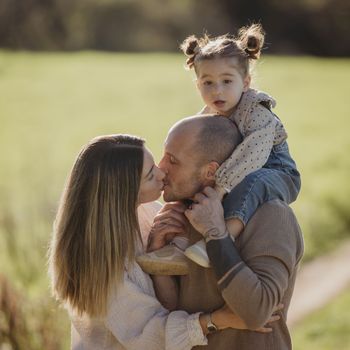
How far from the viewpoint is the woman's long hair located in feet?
9.62

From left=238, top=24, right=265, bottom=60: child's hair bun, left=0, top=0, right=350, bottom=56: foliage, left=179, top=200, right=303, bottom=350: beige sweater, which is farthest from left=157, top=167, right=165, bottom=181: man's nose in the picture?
left=0, top=0, right=350, bottom=56: foliage

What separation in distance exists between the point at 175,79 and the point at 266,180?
1674 centimetres

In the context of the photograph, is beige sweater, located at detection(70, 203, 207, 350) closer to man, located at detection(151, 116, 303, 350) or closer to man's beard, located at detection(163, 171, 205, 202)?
man, located at detection(151, 116, 303, 350)

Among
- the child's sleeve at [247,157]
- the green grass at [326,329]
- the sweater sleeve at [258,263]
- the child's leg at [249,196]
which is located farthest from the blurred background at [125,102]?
the sweater sleeve at [258,263]

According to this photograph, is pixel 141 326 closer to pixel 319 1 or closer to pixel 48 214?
pixel 48 214

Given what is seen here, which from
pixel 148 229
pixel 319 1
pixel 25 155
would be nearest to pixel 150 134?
pixel 25 155

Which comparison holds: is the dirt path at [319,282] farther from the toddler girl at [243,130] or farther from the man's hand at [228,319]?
the man's hand at [228,319]

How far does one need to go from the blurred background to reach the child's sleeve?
59cm

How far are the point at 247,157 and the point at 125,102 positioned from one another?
1482 centimetres

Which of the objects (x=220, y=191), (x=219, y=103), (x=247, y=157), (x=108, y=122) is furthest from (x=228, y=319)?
(x=108, y=122)

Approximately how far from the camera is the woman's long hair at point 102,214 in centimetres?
293

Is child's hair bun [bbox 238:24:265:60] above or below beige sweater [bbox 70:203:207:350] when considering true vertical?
above

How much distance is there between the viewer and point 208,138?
9.49 ft

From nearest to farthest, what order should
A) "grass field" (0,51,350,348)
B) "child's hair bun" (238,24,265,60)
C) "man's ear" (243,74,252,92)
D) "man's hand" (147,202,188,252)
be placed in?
1. "man's hand" (147,202,188,252)
2. "child's hair bun" (238,24,265,60)
3. "man's ear" (243,74,252,92)
4. "grass field" (0,51,350,348)
